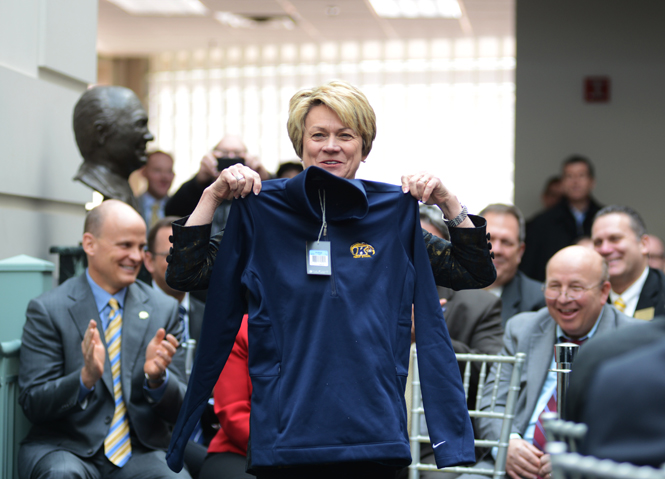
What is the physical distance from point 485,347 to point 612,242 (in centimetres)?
126

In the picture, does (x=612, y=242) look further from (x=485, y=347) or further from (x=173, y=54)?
(x=173, y=54)

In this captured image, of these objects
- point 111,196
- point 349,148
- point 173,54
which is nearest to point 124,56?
point 173,54

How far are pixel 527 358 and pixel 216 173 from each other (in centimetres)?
200

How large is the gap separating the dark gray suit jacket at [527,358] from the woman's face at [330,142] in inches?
60.0

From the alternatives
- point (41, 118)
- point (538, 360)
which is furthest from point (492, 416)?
point (41, 118)

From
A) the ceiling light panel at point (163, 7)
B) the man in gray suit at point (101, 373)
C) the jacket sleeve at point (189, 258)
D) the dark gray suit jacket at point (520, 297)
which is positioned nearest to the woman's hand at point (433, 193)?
the jacket sleeve at point (189, 258)

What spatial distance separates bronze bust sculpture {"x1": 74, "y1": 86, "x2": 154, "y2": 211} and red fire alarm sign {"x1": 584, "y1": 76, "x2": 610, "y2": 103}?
190 inches

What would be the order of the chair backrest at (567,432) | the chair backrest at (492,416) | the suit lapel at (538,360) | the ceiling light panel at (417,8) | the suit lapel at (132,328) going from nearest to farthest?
the chair backrest at (567,432)
the chair backrest at (492,416)
the suit lapel at (132,328)
the suit lapel at (538,360)
the ceiling light panel at (417,8)

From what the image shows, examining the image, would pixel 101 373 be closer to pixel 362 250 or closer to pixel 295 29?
pixel 362 250

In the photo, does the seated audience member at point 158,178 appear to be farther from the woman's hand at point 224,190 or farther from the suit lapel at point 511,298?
the woman's hand at point 224,190

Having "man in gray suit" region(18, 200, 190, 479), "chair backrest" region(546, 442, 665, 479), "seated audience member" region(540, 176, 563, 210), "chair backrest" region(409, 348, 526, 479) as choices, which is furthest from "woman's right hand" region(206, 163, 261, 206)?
"seated audience member" region(540, 176, 563, 210)

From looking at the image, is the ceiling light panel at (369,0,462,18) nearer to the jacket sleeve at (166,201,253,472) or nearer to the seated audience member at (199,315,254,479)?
the seated audience member at (199,315,254,479)

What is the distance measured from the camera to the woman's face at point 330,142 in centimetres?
188

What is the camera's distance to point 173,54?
10.6m
